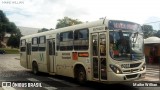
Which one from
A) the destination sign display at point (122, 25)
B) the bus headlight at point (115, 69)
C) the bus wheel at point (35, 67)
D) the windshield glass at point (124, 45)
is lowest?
the bus wheel at point (35, 67)

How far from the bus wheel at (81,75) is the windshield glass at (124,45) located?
2.38 m

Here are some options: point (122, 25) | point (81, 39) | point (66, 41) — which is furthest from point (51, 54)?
point (122, 25)

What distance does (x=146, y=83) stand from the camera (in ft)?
43.0

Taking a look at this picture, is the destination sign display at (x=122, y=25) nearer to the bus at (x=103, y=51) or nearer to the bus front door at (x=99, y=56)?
the bus at (x=103, y=51)

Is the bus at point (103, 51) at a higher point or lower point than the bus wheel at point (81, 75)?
higher

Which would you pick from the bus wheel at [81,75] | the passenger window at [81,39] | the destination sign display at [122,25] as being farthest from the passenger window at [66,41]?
the destination sign display at [122,25]

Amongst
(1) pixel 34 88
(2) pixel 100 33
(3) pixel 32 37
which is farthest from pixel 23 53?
(2) pixel 100 33

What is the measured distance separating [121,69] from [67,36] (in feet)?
15.1

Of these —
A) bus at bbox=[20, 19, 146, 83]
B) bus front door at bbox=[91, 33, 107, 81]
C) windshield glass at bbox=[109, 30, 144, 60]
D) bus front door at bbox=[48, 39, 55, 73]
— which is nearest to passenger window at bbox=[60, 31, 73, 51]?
bus at bbox=[20, 19, 146, 83]

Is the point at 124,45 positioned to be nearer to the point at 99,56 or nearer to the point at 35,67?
the point at 99,56

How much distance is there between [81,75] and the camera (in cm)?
1309

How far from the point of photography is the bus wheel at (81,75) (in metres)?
12.8

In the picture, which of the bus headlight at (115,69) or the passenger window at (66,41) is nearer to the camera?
the bus headlight at (115,69)

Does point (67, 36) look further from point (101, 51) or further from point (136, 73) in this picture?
point (136, 73)
